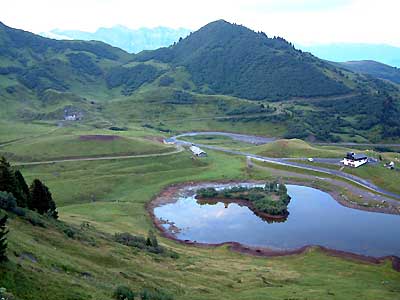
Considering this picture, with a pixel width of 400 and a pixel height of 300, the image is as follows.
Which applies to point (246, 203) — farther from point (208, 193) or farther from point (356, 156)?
point (356, 156)

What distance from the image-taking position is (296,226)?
9819 cm

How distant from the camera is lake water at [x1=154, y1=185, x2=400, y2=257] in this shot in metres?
86.9

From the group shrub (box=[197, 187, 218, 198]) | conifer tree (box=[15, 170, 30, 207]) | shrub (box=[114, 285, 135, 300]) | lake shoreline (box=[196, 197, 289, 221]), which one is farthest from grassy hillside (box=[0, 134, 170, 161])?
shrub (box=[114, 285, 135, 300])

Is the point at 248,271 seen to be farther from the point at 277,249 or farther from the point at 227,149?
the point at 227,149

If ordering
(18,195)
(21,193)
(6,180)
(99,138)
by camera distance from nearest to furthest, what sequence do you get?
(6,180) → (18,195) → (21,193) → (99,138)

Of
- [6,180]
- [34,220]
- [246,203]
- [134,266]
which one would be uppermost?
[6,180]

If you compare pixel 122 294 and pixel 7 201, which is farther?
pixel 7 201

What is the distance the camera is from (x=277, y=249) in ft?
279

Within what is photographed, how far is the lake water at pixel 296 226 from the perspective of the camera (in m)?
86.9

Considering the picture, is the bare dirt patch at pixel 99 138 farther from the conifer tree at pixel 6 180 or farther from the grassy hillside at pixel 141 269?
the conifer tree at pixel 6 180

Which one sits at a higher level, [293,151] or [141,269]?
[293,151]

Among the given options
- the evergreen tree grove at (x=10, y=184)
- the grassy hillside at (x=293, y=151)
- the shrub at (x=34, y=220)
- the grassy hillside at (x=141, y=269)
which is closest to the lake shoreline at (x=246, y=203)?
the grassy hillside at (x=141, y=269)

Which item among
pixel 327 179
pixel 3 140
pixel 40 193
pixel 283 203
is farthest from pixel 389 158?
pixel 3 140

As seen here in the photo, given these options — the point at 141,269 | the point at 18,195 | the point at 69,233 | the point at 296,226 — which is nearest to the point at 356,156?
the point at 296,226
